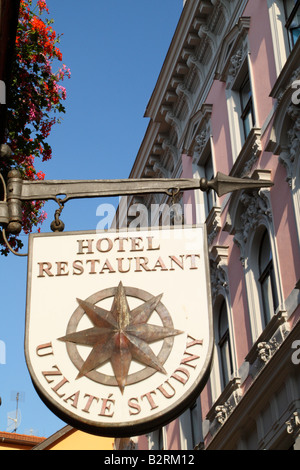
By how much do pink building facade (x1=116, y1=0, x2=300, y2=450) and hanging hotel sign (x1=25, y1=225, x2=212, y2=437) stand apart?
6229mm

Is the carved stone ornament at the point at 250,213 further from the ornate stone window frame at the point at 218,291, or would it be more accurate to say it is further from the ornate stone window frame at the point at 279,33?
the ornate stone window frame at the point at 279,33

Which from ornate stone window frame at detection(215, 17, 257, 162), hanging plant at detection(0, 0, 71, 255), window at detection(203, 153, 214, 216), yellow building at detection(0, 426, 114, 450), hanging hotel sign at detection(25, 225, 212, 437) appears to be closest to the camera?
hanging hotel sign at detection(25, 225, 212, 437)

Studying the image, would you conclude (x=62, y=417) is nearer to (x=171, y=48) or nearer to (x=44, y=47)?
(x=44, y=47)

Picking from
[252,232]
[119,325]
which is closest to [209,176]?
[252,232]

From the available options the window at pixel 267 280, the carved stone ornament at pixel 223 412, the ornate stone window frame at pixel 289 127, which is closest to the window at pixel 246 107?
the ornate stone window frame at pixel 289 127

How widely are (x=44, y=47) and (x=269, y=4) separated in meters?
4.88

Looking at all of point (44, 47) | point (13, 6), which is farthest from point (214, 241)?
point (13, 6)

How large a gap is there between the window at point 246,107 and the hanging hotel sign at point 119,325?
9975 millimetres

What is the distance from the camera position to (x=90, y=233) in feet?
17.7

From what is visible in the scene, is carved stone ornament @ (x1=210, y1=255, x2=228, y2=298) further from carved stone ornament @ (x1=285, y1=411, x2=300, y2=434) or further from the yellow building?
the yellow building

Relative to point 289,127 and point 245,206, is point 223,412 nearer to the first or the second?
point 245,206

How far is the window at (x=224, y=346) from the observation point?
14766 mm

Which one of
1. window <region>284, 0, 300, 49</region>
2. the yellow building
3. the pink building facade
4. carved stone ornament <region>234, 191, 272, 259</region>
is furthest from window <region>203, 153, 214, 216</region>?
the yellow building

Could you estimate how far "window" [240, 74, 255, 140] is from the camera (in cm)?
1524
